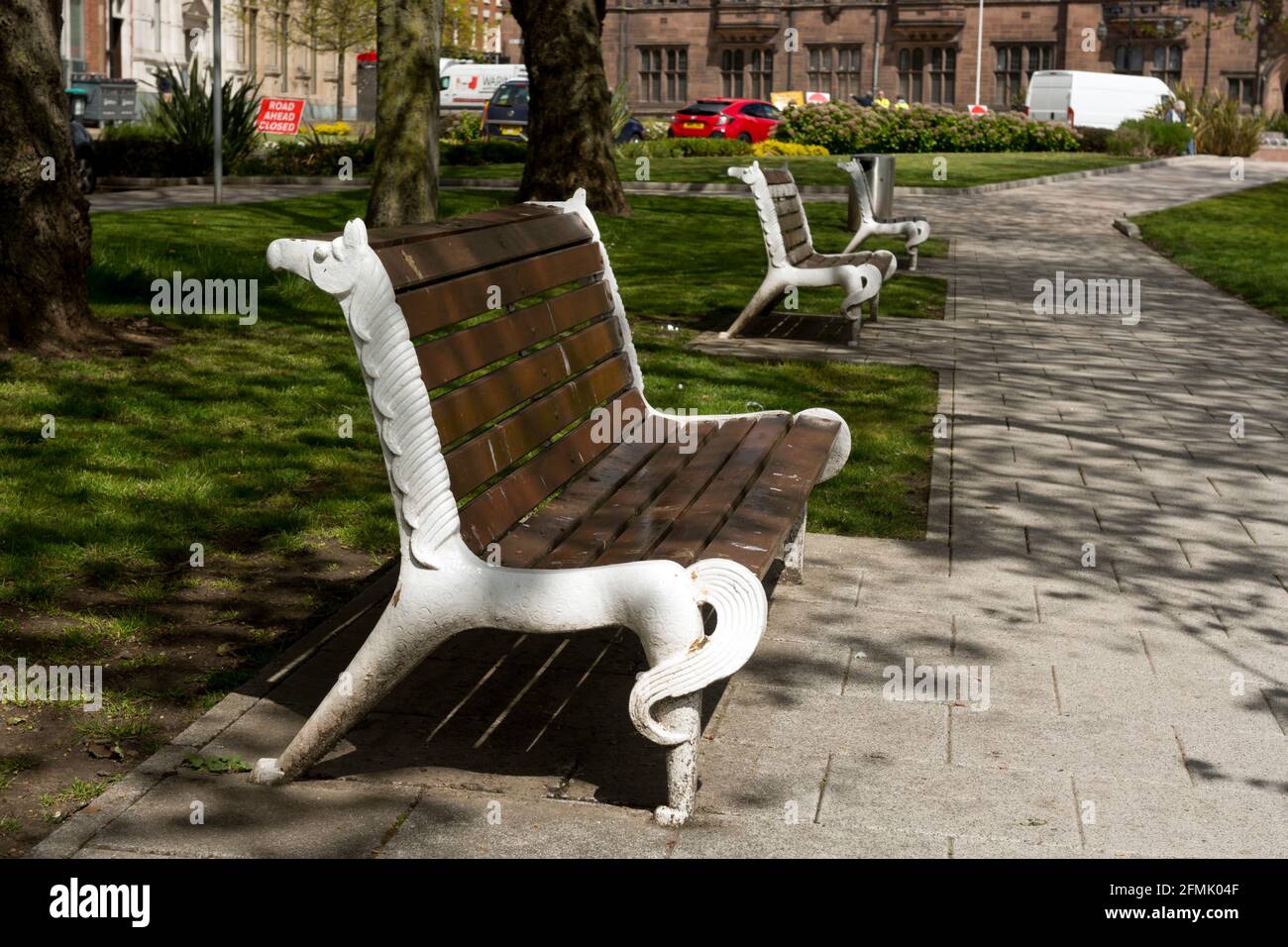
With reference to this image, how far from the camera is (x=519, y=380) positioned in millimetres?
4559

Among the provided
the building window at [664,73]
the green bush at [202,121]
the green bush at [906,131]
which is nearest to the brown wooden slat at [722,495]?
the green bush at [202,121]

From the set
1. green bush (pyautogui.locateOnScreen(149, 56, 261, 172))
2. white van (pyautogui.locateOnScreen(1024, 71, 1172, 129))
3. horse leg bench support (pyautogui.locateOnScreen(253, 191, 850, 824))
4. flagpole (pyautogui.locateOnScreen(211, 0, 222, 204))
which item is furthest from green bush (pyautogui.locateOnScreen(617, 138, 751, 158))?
horse leg bench support (pyautogui.locateOnScreen(253, 191, 850, 824))

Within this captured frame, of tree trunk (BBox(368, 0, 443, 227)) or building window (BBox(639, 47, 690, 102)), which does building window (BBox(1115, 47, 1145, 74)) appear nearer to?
building window (BBox(639, 47, 690, 102))

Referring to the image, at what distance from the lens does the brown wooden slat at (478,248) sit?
3883mm

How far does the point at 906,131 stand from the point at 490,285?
35062 mm

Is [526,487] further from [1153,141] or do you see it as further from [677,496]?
[1153,141]

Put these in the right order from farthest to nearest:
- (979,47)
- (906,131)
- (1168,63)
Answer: (979,47) < (1168,63) < (906,131)

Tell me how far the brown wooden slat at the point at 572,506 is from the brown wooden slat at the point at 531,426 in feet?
0.55

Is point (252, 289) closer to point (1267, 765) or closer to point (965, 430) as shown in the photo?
point (965, 430)

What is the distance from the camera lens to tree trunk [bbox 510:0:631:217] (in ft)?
55.5


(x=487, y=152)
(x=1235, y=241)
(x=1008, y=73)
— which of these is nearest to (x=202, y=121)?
(x=487, y=152)

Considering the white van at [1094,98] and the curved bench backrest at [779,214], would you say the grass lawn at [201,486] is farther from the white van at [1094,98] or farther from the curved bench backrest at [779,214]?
the white van at [1094,98]
